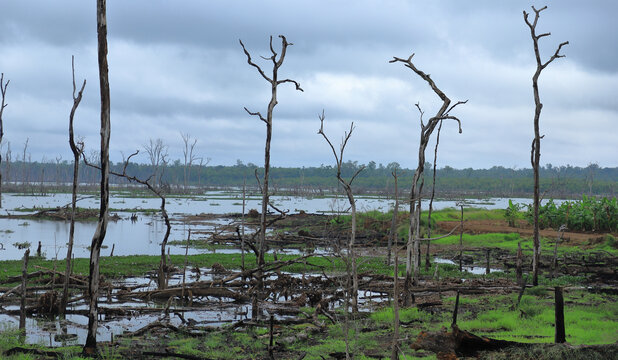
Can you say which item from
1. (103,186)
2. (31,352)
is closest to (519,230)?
(103,186)

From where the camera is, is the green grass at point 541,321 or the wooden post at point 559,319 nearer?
Result: the wooden post at point 559,319

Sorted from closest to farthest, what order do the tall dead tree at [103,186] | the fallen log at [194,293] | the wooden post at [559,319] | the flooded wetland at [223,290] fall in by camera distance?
the wooden post at [559,319], the tall dead tree at [103,186], the flooded wetland at [223,290], the fallen log at [194,293]

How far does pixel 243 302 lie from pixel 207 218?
3024 centimetres

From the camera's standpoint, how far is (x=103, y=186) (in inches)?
303

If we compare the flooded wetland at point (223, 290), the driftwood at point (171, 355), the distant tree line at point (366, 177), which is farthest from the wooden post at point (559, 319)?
the distant tree line at point (366, 177)

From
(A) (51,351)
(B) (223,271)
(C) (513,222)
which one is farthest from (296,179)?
(A) (51,351)

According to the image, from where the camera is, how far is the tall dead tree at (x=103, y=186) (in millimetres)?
7812

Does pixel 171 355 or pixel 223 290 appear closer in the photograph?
pixel 171 355

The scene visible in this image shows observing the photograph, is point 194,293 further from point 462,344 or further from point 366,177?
point 366,177

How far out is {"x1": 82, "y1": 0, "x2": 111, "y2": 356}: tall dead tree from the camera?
7812 millimetres

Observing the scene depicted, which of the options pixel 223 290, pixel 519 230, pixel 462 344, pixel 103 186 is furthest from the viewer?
pixel 519 230

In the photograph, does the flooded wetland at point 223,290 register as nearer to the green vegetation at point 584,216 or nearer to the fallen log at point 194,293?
the fallen log at point 194,293

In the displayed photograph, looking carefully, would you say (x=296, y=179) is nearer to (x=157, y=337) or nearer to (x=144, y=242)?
(x=144, y=242)

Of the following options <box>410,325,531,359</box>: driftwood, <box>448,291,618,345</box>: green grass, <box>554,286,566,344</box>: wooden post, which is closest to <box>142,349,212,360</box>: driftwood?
<box>410,325,531,359</box>: driftwood
